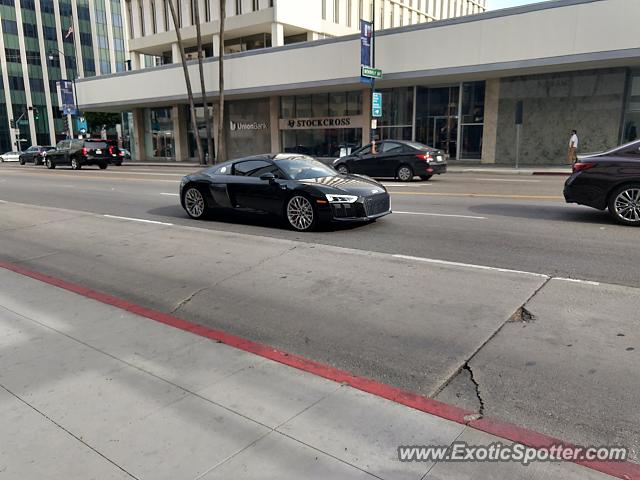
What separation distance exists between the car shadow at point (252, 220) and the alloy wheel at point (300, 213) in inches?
8.6

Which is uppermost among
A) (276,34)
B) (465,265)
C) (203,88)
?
(276,34)

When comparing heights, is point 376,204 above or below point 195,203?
above

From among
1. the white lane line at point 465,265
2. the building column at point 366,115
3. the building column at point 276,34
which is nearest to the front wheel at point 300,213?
the white lane line at point 465,265

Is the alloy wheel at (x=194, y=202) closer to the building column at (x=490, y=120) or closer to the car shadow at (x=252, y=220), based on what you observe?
the car shadow at (x=252, y=220)

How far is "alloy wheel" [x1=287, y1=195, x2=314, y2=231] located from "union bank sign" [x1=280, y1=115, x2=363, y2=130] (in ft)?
76.4

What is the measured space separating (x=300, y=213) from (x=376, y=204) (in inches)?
55.9

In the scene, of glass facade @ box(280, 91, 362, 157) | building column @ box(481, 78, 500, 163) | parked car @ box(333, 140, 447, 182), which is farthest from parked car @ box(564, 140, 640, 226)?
glass facade @ box(280, 91, 362, 157)

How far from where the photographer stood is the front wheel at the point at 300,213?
9.21 meters

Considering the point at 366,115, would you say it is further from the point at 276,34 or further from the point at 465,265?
the point at 465,265

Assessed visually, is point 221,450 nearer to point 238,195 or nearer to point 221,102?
point 238,195

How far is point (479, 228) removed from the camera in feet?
30.2

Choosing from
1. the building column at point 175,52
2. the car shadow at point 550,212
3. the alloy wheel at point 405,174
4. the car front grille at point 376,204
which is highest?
the building column at point 175,52

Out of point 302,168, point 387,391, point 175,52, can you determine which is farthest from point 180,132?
point 387,391

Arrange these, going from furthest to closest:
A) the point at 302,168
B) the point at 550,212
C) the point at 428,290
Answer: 1. the point at 550,212
2. the point at 302,168
3. the point at 428,290
